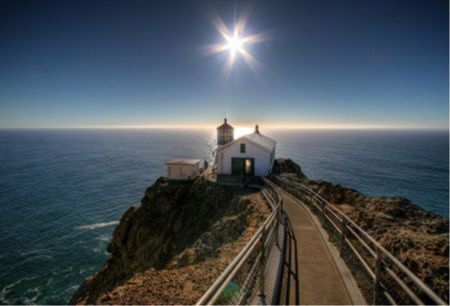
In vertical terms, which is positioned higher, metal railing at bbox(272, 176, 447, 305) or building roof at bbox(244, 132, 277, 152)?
building roof at bbox(244, 132, 277, 152)

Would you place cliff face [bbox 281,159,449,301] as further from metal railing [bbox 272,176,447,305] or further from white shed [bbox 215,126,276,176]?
white shed [bbox 215,126,276,176]

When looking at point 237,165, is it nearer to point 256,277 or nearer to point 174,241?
point 174,241

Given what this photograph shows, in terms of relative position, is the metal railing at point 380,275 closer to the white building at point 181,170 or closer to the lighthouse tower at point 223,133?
the white building at point 181,170

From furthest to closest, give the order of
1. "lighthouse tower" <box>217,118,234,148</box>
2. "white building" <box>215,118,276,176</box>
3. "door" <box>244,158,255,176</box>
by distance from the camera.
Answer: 1. "lighthouse tower" <box>217,118,234,148</box>
2. "door" <box>244,158,255,176</box>
3. "white building" <box>215,118,276,176</box>

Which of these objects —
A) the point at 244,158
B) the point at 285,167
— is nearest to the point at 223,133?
the point at 244,158

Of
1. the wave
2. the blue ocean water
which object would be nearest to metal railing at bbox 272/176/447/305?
the blue ocean water

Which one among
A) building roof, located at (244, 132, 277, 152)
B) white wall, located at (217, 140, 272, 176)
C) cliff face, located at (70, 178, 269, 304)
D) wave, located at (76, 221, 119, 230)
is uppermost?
building roof, located at (244, 132, 277, 152)

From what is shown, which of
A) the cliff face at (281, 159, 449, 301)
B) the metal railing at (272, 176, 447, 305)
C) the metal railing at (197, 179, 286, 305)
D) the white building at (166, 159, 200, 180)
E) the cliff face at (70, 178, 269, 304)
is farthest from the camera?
the white building at (166, 159, 200, 180)
